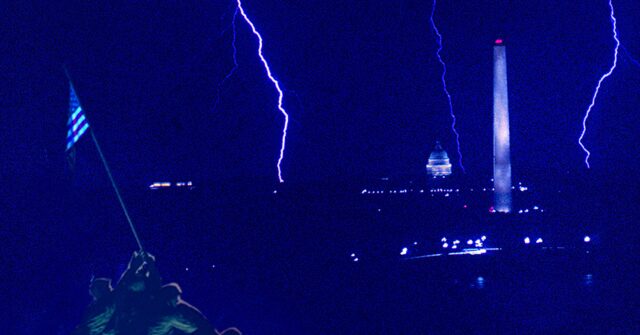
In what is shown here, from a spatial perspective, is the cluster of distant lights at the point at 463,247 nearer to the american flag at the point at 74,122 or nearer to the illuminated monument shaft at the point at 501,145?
the american flag at the point at 74,122

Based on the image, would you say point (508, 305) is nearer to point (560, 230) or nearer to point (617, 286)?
point (617, 286)

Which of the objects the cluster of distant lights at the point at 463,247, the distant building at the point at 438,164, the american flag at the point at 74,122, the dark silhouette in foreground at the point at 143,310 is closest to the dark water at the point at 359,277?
the cluster of distant lights at the point at 463,247

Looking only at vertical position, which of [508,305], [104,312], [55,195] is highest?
[55,195]

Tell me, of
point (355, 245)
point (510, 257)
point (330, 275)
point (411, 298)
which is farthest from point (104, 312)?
point (355, 245)

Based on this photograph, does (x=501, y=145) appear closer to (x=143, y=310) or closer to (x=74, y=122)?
(x=74, y=122)

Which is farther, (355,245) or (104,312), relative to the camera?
(355,245)

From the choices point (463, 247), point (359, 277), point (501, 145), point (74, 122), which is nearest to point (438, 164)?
point (501, 145)
